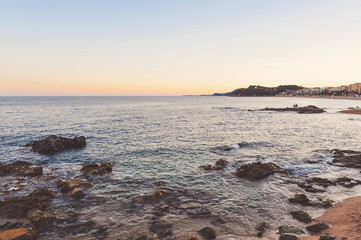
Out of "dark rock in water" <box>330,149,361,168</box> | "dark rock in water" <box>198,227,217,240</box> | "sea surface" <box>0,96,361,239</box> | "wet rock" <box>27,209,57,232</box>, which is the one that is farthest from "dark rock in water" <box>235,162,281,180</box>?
"wet rock" <box>27,209,57,232</box>

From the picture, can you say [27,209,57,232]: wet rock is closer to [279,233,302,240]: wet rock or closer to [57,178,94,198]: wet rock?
[57,178,94,198]: wet rock

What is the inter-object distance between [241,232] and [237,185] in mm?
6441

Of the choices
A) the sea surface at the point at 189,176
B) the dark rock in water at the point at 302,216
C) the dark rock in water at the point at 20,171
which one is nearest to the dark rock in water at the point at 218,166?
the sea surface at the point at 189,176

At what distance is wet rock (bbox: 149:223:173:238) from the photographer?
10914mm

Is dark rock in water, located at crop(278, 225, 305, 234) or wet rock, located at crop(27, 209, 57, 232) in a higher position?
wet rock, located at crop(27, 209, 57, 232)

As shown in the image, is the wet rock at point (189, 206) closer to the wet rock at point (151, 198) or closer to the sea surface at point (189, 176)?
the sea surface at point (189, 176)

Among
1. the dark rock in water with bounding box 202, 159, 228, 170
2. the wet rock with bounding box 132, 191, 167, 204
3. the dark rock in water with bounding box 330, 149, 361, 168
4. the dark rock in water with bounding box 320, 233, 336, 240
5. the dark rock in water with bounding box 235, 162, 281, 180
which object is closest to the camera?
the dark rock in water with bounding box 320, 233, 336, 240

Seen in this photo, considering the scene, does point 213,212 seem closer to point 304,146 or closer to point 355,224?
point 355,224

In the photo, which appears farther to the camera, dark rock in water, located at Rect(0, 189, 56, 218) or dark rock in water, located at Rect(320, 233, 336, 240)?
dark rock in water, located at Rect(0, 189, 56, 218)

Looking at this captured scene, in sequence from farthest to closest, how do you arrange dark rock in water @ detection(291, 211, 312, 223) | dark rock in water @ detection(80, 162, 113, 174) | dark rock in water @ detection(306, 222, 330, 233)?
dark rock in water @ detection(80, 162, 113, 174) → dark rock in water @ detection(291, 211, 312, 223) → dark rock in water @ detection(306, 222, 330, 233)

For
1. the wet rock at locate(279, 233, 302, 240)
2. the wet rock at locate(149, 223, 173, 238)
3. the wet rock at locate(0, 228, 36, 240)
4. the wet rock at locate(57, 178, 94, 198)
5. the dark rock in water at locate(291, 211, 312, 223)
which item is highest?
the wet rock at locate(0, 228, 36, 240)

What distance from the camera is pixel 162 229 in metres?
11.4

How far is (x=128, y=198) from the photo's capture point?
15.2 meters

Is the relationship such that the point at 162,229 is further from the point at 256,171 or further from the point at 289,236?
the point at 256,171
